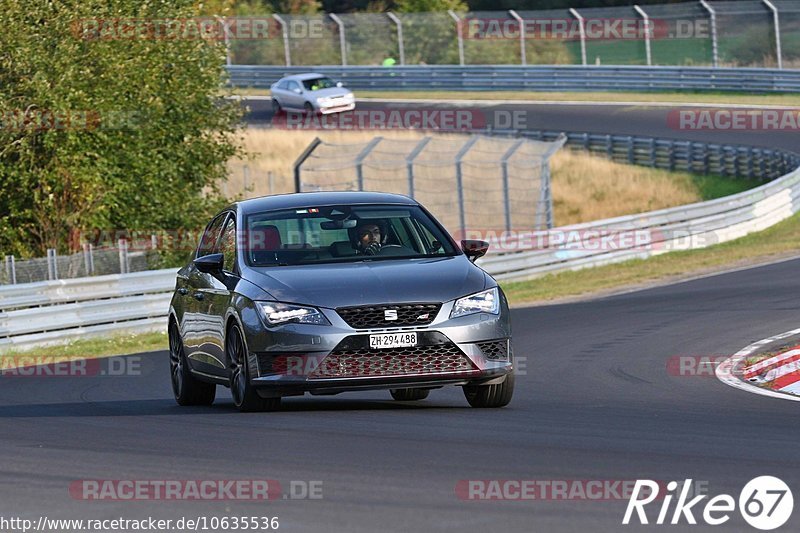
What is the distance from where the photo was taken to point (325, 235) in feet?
36.8

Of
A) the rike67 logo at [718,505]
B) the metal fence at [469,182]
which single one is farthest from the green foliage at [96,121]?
the rike67 logo at [718,505]

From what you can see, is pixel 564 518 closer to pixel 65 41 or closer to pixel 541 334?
pixel 541 334

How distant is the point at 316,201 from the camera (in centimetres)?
1132

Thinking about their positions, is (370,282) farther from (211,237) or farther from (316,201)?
(211,237)

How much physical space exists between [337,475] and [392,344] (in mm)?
2403

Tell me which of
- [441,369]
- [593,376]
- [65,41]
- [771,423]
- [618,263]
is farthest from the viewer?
[618,263]

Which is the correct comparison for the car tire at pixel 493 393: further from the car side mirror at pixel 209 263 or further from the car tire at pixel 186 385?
the car tire at pixel 186 385

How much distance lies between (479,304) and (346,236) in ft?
4.48

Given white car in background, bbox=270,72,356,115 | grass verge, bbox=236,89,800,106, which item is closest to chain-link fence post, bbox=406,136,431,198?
grass verge, bbox=236,89,800,106

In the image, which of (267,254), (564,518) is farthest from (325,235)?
(564,518)

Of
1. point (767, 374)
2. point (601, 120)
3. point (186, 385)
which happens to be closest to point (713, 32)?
point (601, 120)

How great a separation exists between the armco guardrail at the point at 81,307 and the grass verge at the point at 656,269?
580cm

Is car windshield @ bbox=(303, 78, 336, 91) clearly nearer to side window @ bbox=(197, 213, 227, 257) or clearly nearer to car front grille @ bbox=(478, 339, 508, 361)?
side window @ bbox=(197, 213, 227, 257)

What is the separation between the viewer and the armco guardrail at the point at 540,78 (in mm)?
48562
